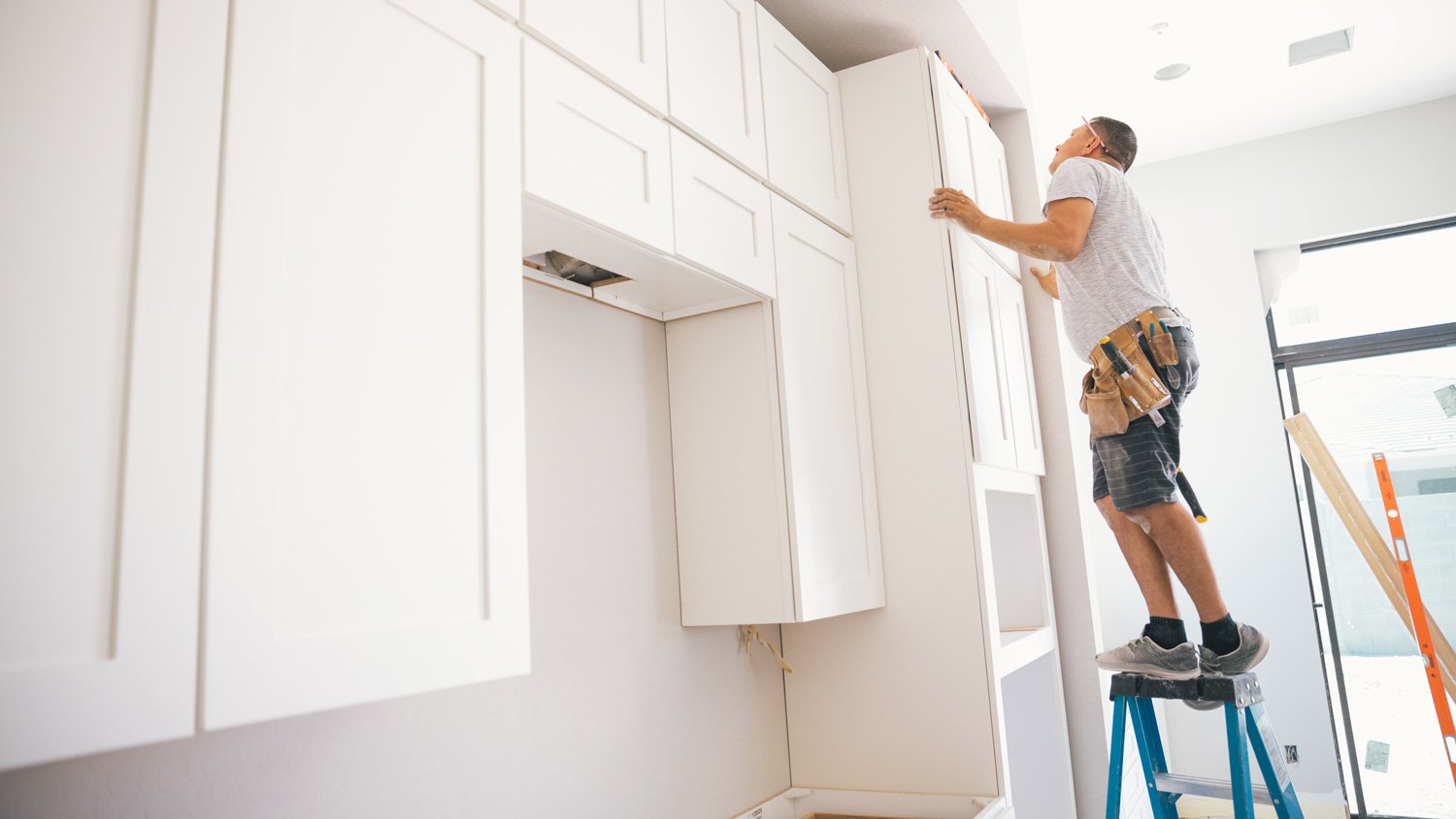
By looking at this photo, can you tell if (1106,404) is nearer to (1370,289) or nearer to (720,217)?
(720,217)

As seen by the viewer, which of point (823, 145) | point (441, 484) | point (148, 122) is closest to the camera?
point (148, 122)

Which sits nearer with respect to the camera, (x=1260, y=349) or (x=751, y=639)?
(x=751, y=639)

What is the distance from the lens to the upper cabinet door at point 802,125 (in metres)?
2.04

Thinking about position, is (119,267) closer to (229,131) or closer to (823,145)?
(229,131)

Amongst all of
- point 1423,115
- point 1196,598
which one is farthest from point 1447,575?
point 1196,598

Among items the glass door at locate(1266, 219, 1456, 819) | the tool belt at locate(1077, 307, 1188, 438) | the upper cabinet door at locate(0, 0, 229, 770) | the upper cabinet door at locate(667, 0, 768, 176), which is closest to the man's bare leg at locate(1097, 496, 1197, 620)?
the tool belt at locate(1077, 307, 1188, 438)

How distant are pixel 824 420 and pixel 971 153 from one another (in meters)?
0.97

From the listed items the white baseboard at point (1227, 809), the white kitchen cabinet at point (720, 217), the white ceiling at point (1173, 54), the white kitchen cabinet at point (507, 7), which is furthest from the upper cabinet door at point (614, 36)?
the white baseboard at point (1227, 809)

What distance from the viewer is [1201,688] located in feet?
5.87

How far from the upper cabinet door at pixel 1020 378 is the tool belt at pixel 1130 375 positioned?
1.78 feet

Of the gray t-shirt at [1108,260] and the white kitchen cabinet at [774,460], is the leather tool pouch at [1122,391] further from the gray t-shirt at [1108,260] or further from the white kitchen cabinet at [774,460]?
the white kitchen cabinet at [774,460]

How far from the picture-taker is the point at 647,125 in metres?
1.59

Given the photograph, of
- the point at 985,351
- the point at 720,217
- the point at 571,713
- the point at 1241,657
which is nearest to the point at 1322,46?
the point at 985,351

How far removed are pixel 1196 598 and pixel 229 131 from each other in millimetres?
1848
